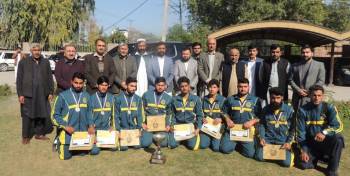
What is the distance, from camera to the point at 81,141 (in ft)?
21.1

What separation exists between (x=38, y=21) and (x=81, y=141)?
3020cm

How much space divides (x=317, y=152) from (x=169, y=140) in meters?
2.52

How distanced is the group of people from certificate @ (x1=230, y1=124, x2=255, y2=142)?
0.09 m

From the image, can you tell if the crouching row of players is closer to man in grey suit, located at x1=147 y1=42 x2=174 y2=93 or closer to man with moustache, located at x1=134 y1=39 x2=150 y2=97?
man in grey suit, located at x1=147 y1=42 x2=174 y2=93

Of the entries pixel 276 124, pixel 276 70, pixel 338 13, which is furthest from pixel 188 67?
pixel 338 13

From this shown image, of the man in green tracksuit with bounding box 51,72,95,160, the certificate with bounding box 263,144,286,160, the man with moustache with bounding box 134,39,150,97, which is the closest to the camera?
the certificate with bounding box 263,144,286,160

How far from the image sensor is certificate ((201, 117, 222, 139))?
7.10m

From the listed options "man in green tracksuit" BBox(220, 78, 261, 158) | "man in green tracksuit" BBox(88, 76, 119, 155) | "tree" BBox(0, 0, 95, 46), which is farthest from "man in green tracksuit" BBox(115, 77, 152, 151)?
"tree" BBox(0, 0, 95, 46)

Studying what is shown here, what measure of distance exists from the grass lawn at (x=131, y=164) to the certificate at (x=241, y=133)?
12.1 inches

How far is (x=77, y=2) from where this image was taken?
3584 centimetres

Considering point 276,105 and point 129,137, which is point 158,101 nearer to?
point 129,137

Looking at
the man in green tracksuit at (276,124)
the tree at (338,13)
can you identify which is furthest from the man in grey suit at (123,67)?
the tree at (338,13)

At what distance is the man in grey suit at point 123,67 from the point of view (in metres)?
7.73

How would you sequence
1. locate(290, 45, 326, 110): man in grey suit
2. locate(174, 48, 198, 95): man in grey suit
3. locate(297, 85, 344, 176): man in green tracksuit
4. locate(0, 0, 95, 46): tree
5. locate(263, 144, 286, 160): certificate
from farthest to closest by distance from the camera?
1. locate(0, 0, 95, 46): tree
2. locate(174, 48, 198, 95): man in grey suit
3. locate(290, 45, 326, 110): man in grey suit
4. locate(263, 144, 286, 160): certificate
5. locate(297, 85, 344, 176): man in green tracksuit
